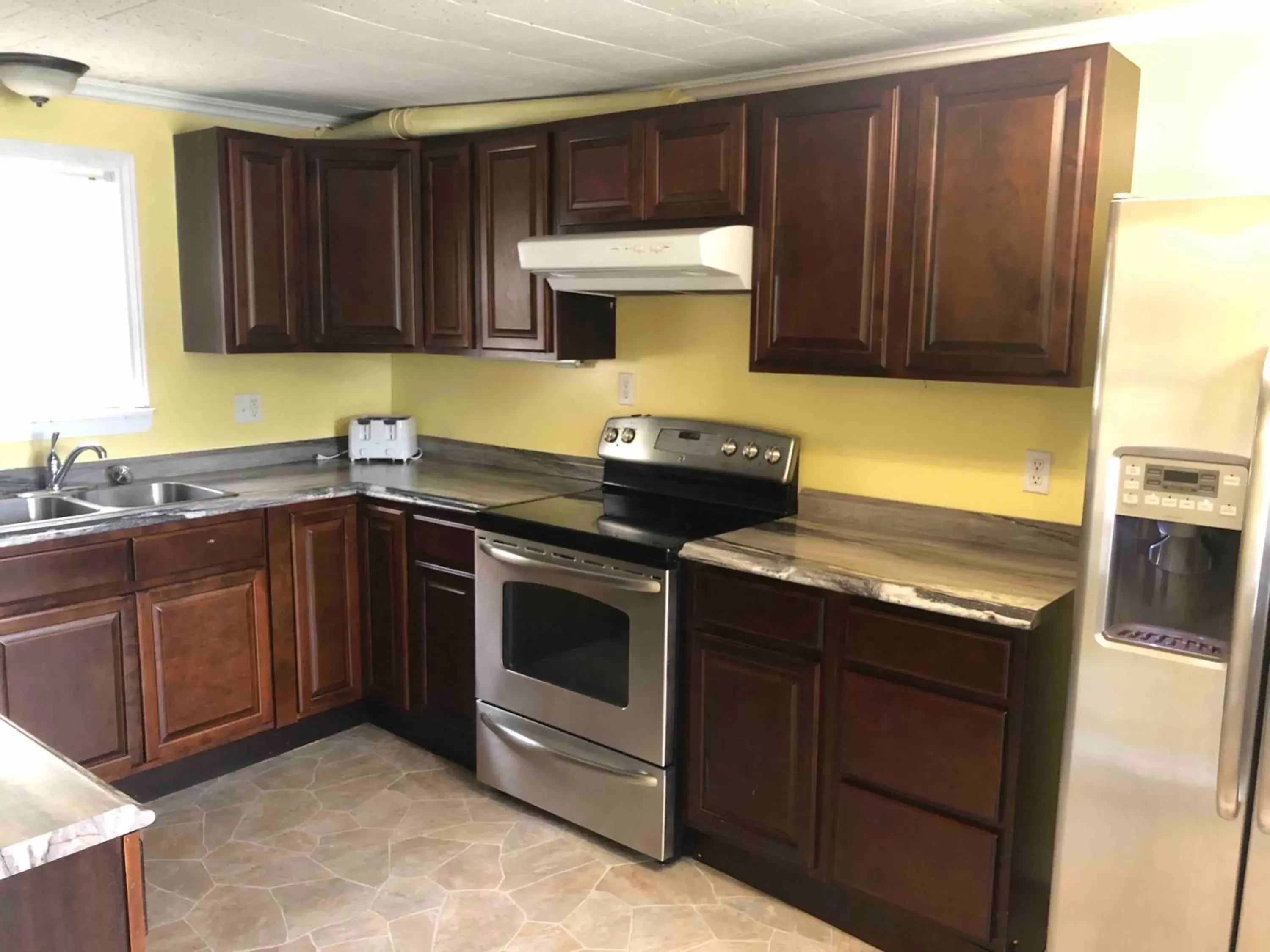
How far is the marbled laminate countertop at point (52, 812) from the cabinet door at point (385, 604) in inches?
81.1

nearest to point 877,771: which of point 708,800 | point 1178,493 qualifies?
point 708,800

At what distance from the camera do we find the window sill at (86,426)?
3.22 metres

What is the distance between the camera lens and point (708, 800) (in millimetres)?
2705

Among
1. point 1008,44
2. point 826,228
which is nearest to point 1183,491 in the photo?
point 826,228

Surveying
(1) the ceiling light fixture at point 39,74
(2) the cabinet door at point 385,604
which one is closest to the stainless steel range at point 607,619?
(2) the cabinet door at point 385,604

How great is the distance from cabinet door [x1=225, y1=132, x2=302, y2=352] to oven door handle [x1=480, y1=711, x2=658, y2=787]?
1.57 meters

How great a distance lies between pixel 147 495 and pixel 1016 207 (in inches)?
115

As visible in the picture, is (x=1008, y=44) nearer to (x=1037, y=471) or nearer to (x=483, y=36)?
(x=1037, y=471)

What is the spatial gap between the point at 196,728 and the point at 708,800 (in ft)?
5.45

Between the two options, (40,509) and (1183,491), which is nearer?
(1183,491)

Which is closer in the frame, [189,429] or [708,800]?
[708,800]

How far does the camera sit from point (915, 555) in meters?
2.53

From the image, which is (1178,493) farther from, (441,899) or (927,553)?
(441,899)

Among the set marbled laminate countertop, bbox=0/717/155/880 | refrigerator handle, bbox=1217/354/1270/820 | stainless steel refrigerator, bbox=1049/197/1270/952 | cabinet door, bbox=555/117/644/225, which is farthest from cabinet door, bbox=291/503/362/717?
refrigerator handle, bbox=1217/354/1270/820
